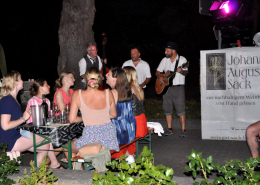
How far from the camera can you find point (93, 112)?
13.2 ft

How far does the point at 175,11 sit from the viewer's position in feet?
69.9

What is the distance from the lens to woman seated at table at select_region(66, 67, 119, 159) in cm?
401

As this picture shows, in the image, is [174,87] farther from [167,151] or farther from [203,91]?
[167,151]

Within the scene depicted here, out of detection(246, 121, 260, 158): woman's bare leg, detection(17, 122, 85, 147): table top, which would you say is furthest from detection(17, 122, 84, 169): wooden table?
detection(246, 121, 260, 158): woman's bare leg

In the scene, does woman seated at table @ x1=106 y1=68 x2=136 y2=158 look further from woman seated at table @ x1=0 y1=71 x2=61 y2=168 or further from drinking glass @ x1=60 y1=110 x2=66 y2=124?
woman seated at table @ x1=0 y1=71 x2=61 y2=168

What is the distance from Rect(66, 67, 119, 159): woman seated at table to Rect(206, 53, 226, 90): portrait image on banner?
3148 millimetres

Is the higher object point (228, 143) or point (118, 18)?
point (118, 18)

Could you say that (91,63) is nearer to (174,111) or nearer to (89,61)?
(89,61)

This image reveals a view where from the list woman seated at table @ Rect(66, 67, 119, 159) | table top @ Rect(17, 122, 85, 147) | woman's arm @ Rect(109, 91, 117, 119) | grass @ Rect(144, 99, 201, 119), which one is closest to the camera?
table top @ Rect(17, 122, 85, 147)

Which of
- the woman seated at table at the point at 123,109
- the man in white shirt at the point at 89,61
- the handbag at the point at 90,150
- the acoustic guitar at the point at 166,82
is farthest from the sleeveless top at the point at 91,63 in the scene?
the handbag at the point at 90,150

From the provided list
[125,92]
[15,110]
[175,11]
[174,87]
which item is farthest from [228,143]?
[175,11]

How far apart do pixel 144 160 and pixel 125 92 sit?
2423 mm

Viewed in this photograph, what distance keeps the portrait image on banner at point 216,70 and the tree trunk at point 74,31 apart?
374 centimetres

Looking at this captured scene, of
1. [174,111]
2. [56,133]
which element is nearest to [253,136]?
[56,133]
